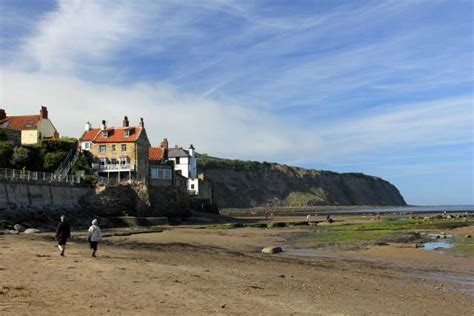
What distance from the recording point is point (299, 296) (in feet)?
45.8

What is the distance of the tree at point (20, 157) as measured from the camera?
61.9 meters

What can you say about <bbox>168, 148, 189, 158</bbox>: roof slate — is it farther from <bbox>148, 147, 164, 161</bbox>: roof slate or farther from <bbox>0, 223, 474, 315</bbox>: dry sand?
<bbox>0, 223, 474, 315</bbox>: dry sand

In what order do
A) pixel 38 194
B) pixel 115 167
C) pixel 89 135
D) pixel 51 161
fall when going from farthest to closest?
pixel 89 135 < pixel 115 167 < pixel 51 161 < pixel 38 194

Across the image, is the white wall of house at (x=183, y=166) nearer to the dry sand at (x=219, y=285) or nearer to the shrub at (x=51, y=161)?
the shrub at (x=51, y=161)

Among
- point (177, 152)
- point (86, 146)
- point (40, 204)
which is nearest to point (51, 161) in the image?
point (86, 146)

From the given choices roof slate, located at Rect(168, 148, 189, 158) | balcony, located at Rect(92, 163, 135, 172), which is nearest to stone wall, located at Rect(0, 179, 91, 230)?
balcony, located at Rect(92, 163, 135, 172)

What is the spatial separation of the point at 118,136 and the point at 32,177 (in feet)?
81.3

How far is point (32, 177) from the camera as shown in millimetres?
50562

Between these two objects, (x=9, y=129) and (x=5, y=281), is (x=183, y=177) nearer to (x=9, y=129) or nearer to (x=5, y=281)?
(x=9, y=129)

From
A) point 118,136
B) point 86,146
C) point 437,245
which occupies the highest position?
point 118,136

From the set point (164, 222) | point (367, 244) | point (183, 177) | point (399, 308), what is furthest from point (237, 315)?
point (183, 177)

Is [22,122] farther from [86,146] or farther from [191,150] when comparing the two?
[191,150]

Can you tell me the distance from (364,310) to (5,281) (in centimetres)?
927

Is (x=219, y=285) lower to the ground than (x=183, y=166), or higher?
lower
